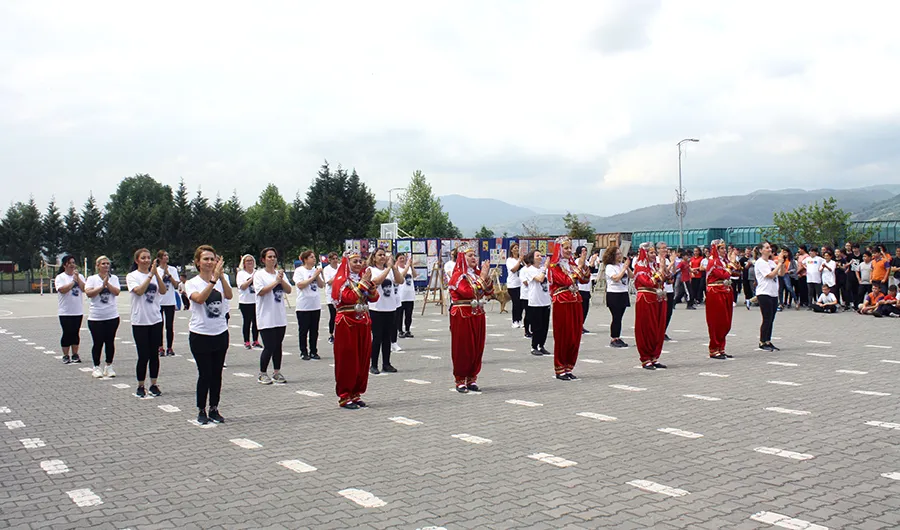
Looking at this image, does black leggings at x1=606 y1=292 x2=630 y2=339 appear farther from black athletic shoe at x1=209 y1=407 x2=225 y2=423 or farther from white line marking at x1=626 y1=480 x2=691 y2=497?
white line marking at x1=626 y1=480 x2=691 y2=497

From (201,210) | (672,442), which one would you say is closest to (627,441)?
(672,442)

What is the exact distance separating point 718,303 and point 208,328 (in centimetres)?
867

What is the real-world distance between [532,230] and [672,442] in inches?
2127

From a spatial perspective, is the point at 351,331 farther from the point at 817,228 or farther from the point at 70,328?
the point at 817,228

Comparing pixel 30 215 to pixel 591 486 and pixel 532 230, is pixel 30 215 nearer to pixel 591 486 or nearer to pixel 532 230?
pixel 532 230

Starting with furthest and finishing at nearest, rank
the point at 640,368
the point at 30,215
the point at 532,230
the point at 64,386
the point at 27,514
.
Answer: the point at 30,215, the point at 532,230, the point at 640,368, the point at 64,386, the point at 27,514

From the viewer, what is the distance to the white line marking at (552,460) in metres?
6.65

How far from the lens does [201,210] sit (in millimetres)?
68125

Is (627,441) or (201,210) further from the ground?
(201,210)

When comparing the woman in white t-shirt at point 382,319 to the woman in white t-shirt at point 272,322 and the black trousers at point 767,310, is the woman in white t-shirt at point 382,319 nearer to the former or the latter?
the woman in white t-shirt at point 272,322

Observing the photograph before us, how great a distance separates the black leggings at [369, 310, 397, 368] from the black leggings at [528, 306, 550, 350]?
10.2 feet

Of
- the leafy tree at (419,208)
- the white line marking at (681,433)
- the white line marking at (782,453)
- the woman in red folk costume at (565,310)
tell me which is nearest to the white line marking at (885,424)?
the white line marking at (782,453)

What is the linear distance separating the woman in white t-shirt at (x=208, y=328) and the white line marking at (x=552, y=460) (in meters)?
3.63

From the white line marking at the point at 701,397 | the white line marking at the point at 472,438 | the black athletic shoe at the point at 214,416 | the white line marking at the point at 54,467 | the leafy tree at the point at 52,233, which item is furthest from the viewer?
the leafy tree at the point at 52,233
